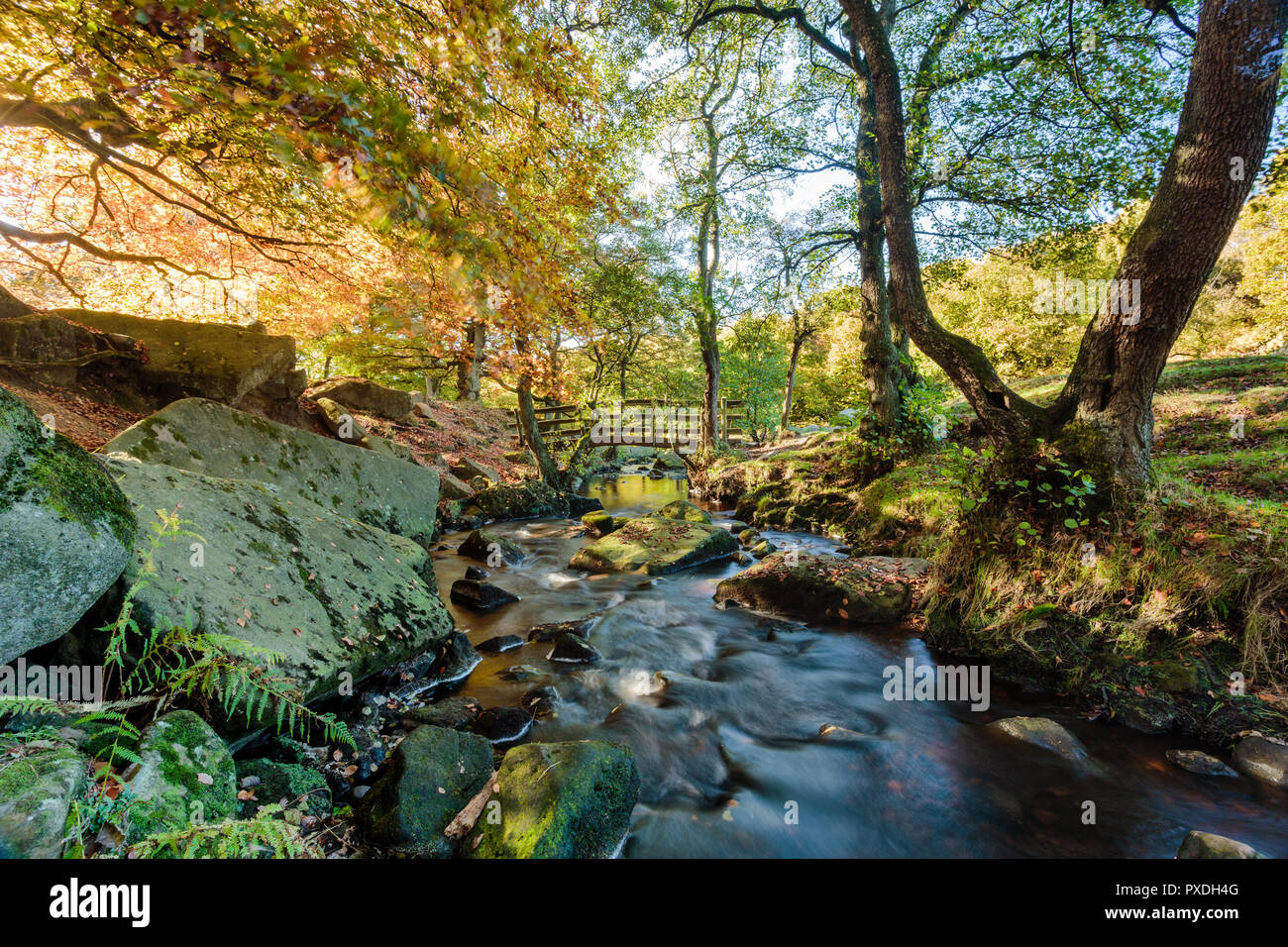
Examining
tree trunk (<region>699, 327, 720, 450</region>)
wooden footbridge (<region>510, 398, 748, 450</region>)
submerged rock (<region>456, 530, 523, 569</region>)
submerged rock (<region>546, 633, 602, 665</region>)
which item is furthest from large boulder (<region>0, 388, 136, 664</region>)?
wooden footbridge (<region>510, 398, 748, 450</region>)

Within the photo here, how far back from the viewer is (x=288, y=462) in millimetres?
7172

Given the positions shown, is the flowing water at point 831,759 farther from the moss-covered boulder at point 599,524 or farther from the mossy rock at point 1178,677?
the moss-covered boulder at point 599,524

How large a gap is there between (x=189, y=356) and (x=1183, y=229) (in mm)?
13679

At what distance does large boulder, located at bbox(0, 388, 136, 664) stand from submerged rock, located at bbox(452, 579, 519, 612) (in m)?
4.91

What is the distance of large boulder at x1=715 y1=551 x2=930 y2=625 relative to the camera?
6.54 metres

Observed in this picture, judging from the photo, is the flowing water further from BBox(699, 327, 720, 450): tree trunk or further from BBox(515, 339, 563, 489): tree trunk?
BBox(699, 327, 720, 450): tree trunk

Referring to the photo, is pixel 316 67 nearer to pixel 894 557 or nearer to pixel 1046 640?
pixel 1046 640

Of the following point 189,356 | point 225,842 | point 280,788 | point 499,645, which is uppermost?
point 189,356

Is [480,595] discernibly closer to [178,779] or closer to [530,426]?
[178,779]

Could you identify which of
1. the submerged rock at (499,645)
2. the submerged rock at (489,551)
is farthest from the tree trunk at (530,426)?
the submerged rock at (499,645)

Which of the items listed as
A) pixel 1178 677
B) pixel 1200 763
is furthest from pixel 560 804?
pixel 1178 677

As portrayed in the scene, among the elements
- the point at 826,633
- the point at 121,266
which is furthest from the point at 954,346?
the point at 121,266
